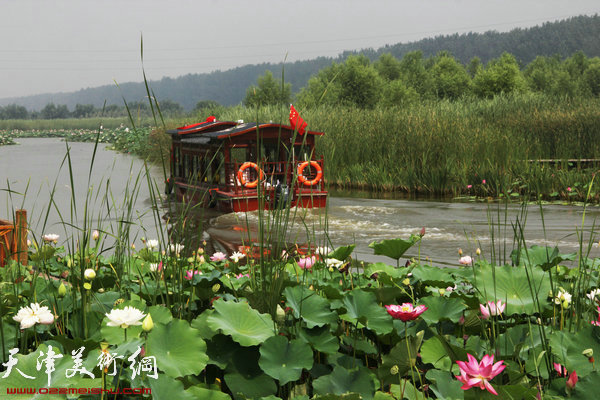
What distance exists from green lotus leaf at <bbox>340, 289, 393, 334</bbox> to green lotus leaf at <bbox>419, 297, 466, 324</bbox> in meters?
0.15

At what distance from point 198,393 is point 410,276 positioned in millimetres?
1423

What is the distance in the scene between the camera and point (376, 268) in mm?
2990

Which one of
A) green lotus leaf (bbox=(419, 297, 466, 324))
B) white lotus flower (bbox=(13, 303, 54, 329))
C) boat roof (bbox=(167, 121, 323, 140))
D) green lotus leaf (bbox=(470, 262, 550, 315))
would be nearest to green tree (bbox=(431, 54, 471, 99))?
boat roof (bbox=(167, 121, 323, 140))

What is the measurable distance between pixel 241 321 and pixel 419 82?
187 feet

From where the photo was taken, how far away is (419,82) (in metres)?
57.0

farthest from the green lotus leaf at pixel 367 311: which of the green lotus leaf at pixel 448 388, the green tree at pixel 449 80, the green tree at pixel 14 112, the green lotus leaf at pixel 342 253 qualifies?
the green tree at pixel 14 112

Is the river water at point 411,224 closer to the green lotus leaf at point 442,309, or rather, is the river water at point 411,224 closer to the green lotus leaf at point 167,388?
the green lotus leaf at point 442,309

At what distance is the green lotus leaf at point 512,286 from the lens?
2152 mm

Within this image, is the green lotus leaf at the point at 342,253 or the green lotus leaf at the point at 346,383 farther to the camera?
the green lotus leaf at the point at 342,253

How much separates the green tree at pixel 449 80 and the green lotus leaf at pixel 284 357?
50.6m

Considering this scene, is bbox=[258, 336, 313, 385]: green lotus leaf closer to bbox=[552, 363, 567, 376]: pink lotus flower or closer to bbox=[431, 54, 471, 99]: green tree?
bbox=[552, 363, 567, 376]: pink lotus flower

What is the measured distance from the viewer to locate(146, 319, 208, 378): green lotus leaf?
1673 millimetres

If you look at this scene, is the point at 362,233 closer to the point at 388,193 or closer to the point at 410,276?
the point at 388,193

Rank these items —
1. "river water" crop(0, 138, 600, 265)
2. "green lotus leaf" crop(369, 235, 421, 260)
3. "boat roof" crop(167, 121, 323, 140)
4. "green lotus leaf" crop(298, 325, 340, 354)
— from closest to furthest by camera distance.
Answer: "green lotus leaf" crop(298, 325, 340, 354) → "green lotus leaf" crop(369, 235, 421, 260) → "river water" crop(0, 138, 600, 265) → "boat roof" crop(167, 121, 323, 140)
